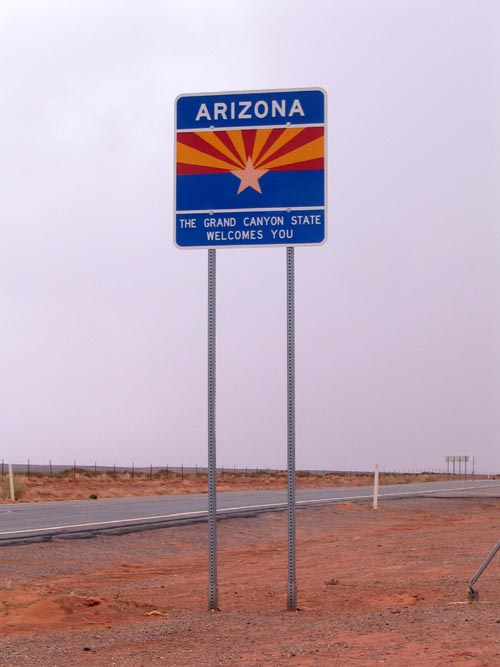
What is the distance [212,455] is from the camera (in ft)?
34.8

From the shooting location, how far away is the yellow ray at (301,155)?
1093 centimetres

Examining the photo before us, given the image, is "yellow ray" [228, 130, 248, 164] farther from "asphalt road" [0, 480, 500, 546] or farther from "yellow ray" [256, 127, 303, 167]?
"asphalt road" [0, 480, 500, 546]

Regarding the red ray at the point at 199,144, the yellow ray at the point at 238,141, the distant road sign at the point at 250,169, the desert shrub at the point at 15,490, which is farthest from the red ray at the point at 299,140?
the desert shrub at the point at 15,490

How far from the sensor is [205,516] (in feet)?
80.7

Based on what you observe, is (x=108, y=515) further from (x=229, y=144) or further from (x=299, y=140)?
(x=299, y=140)

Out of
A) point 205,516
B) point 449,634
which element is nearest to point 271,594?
point 449,634

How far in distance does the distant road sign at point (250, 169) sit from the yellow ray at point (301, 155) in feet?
0.03

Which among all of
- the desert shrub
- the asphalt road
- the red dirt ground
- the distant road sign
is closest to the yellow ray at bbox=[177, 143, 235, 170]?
the distant road sign

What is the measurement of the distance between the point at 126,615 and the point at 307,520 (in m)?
15.2

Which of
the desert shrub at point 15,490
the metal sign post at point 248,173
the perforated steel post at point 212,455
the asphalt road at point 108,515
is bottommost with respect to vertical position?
the desert shrub at point 15,490

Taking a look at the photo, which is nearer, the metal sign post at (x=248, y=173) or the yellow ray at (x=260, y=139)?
the metal sign post at (x=248, y=173)

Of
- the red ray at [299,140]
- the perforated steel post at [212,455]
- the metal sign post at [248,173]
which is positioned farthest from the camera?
the red ray at [299,140]

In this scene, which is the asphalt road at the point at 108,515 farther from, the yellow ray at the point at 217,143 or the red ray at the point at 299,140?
the red ray at the point at 299,140

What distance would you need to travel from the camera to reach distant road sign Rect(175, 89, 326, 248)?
35.8 ft
